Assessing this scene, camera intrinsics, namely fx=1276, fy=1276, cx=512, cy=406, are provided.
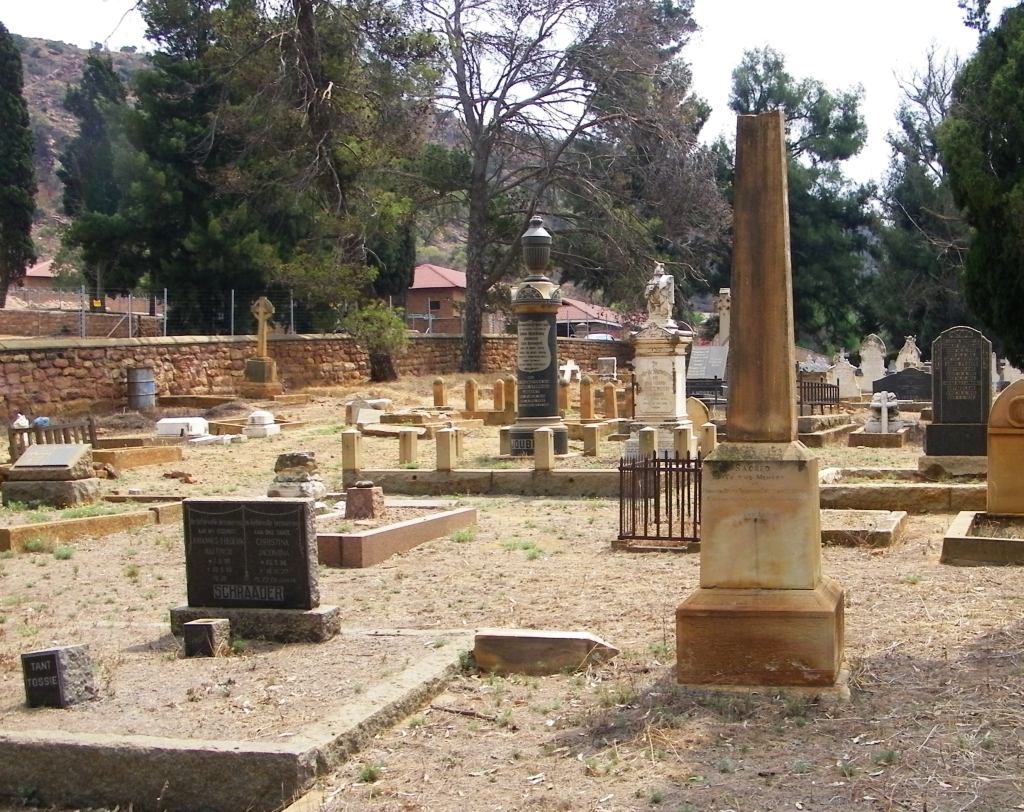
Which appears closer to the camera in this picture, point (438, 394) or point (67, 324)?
point (438, 394)

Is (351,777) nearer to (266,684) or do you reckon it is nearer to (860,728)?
(266,684)

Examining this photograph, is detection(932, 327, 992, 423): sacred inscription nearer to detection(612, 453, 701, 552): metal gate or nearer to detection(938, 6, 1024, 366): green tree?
detection(612, 453, 701, 552): metal gate

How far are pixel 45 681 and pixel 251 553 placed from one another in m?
1.56

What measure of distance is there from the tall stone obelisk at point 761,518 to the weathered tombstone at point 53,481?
950 cm

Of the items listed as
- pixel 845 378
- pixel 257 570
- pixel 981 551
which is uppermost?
pixel 845 378

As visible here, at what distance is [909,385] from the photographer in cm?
3030

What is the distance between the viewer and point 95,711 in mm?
5906

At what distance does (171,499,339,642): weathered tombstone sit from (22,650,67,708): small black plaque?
1.39 metres

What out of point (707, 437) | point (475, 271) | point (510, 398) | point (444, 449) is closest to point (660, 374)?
point (707, 437)

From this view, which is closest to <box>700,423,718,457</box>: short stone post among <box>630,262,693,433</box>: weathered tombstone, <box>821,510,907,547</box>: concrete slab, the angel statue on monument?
<box>630,262,693,433</box>: weathered tombstone

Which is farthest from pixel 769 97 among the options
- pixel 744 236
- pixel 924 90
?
pixel 744 236

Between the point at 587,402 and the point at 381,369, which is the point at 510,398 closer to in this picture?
the point at 587,402

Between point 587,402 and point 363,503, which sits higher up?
point 587,402

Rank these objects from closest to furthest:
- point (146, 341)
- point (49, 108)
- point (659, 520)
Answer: point (659, 520), point (146, 341), point (49, 108)
